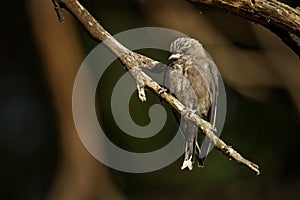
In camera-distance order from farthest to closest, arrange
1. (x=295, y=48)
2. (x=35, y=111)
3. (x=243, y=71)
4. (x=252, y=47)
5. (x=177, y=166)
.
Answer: (x=35, y=111) → (x=177, y=166) → (x=252, y=47) → (x=243, y=71) → (x=295, y=48)

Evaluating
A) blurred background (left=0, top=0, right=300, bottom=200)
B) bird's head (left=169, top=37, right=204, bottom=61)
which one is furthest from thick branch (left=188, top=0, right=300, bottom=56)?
blurred background (left=0, top=0, right=300, bottom=200)

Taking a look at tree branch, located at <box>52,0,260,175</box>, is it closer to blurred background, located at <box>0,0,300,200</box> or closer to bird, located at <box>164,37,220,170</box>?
bird, located at <box>164,37,220,170</box>

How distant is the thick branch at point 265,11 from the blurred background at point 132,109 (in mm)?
2093

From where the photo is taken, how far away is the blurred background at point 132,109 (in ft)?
15.3

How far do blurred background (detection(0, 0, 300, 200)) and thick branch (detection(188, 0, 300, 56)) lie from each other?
2.09 metres

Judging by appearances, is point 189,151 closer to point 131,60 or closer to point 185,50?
point 185,50

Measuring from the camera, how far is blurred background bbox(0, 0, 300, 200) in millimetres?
4652

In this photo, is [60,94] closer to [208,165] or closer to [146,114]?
[146,114]

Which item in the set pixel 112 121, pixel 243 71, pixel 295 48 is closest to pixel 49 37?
pixel 112 121

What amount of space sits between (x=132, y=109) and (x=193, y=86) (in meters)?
2.33

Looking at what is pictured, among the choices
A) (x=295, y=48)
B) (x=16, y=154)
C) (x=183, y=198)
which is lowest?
(x=183, y=198)

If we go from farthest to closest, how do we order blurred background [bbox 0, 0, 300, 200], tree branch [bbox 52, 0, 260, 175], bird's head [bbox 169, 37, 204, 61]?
blurred background [bbox 0, 0, 300, 200]
bird's head [bbox 169, 37, 204, 61]
tree branch [bbox 52, 0, 260, 175]

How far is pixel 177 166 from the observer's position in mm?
5426

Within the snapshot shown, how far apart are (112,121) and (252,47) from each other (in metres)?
0.94
